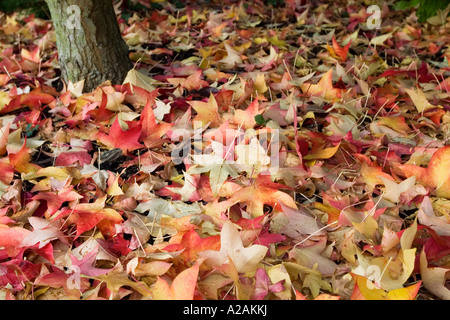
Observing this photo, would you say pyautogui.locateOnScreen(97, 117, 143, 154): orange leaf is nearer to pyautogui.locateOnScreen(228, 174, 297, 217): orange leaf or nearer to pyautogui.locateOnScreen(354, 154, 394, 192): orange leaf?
pyautogui.locateOnScreen(228, 174, 297, 217): orange leaf

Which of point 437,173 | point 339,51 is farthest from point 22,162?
point 339,51

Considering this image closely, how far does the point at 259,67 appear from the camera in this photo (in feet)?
6.45

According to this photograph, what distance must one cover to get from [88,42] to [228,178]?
0.88m

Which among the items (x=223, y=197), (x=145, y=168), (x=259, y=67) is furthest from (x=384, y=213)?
(x=259, y=67)

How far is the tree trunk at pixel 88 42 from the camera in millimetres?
1692

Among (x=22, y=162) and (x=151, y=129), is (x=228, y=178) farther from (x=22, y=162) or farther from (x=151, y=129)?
(x=22, y=162)

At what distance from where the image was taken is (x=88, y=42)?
1727 mm

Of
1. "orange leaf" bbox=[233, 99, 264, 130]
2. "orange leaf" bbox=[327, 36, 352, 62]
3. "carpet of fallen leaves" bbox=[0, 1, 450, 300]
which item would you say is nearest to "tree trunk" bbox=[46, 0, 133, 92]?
"carpet of fallen leaves" bbox=[0, 1, 450, 300]

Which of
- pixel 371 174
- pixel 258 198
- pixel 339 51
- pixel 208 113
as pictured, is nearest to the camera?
pixel 258 198

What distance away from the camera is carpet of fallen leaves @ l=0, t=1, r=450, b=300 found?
106 cm

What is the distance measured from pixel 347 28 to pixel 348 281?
1796 millimetres

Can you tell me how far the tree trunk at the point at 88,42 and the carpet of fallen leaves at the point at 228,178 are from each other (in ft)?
0.28

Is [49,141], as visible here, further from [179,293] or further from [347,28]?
[347,28]

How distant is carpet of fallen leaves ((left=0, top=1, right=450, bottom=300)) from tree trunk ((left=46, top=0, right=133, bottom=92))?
0.08 metres
